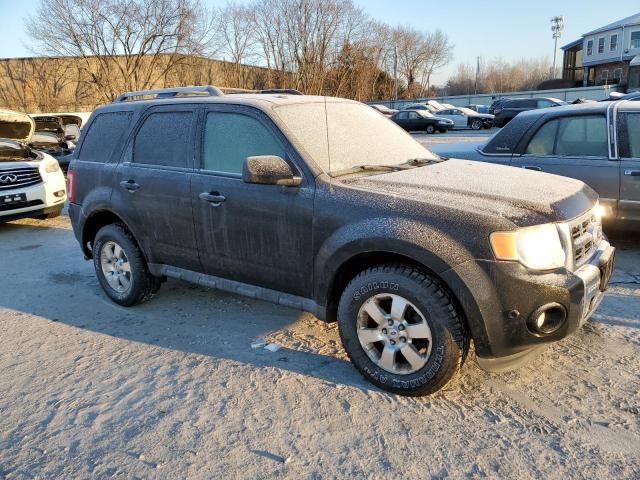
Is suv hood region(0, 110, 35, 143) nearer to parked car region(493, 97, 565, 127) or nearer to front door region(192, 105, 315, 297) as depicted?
front door region(192, 105, 315, 297)

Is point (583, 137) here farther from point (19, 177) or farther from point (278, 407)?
point (19, 177)

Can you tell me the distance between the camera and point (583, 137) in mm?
5914

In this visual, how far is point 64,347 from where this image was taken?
4.09 metres

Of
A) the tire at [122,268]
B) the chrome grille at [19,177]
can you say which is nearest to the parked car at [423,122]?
the chrome grille at [19,177]

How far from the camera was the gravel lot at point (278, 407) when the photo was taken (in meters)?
2.66

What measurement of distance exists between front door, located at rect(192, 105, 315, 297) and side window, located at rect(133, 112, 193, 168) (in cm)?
22

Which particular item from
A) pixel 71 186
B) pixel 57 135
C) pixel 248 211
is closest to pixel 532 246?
pixel 248 211

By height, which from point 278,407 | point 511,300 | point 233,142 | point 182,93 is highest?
point 182,93

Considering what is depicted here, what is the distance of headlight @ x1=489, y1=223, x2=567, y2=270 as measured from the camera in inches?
112

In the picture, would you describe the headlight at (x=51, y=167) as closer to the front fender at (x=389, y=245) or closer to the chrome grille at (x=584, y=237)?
the front fender at (x=389, y=245)

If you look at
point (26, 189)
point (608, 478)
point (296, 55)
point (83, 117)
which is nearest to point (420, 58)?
point (296, 55)

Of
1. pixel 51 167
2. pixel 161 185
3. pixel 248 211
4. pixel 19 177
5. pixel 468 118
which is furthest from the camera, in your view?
pixel 468 118

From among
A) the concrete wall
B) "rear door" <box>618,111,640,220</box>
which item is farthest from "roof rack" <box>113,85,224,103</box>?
the concrete wall

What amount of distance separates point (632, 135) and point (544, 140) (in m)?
0.86
